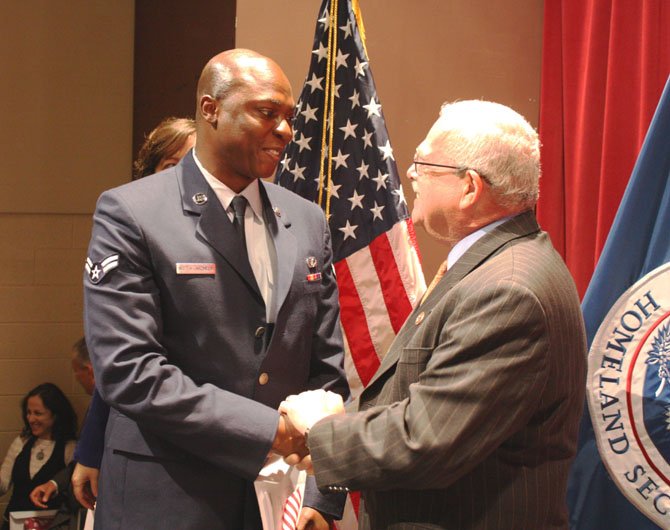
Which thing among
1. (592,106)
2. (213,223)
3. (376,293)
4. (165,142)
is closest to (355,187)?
(376,293)

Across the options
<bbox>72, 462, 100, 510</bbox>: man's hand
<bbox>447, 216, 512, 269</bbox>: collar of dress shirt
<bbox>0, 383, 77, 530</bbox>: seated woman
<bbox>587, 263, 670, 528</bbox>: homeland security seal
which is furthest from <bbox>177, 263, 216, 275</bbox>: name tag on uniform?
<bbox>0, 383, 77, 530</bbox>: seated woman

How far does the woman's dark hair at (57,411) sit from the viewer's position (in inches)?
168

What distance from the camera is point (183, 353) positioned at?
1.77 metres

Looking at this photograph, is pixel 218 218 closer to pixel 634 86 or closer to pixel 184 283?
pixel 184 283

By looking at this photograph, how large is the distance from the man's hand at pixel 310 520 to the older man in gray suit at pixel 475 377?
146 millimetres

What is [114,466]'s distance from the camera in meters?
1.79

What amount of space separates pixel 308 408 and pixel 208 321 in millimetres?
269

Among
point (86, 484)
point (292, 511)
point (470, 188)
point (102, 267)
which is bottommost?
point (86, 484)

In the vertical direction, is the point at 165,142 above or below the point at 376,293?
above

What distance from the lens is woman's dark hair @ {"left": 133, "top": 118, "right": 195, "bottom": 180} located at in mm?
2389

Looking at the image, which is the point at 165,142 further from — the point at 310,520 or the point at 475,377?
the point at 475,377

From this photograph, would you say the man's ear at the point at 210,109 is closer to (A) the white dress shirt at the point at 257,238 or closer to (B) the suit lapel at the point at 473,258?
(A) the white dress shirt at the point at 257,238

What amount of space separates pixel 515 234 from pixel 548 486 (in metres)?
0.46

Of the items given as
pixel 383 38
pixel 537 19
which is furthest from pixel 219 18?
pixel 537 19
